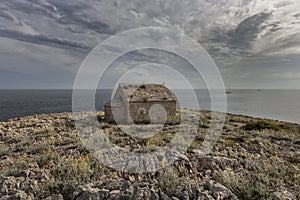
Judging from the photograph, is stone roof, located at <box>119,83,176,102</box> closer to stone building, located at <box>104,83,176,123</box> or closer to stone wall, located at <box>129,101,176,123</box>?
stone building, located at <box>104,83,176,123</box>

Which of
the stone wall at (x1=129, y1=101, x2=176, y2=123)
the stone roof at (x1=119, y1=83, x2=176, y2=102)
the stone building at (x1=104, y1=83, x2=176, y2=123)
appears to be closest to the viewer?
the stone building at (x1=104, y1=83, x2=176, y2=123)

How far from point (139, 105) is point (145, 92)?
2.70m

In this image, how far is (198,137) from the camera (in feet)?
36.2

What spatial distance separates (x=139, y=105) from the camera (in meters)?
20.2

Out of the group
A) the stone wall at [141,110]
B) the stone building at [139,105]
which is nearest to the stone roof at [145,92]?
the stone building at [139,105]

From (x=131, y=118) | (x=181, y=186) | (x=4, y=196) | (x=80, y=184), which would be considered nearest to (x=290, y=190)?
(x=181, y=186)

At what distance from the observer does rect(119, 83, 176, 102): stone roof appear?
20.7 m

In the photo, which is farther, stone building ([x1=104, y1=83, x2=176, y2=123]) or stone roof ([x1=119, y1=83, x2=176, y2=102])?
stone roof ([x1=119, y1=83, x2=176, y2=102])

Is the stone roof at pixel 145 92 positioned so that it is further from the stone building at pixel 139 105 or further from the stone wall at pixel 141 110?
the stone wall at pixel 141 110

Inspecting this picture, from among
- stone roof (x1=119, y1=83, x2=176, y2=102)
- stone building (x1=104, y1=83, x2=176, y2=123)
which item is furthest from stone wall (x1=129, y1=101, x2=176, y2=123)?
stone roof (x1=119, y1=83, x2=176, y2=102)

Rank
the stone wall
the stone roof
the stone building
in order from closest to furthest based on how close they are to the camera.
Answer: the stone building < the stone wall < the stone roof

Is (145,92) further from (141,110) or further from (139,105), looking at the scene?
(141,110)

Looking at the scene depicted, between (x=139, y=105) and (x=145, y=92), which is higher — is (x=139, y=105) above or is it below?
below

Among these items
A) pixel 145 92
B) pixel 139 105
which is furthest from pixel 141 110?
pixel 145 92
